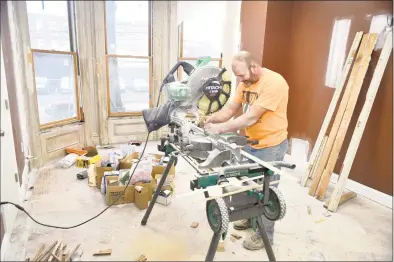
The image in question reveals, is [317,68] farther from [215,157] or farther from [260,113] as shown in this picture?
[215,157]

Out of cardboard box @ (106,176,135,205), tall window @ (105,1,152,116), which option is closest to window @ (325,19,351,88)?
cardboard box @ (106,176,135,205)

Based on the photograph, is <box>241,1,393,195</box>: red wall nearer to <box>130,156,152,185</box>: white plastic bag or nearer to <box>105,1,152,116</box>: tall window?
<box>105,1,152,116</box>: tall window

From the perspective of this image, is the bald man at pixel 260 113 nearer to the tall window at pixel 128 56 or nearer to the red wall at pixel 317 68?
the red wall at pixel 317 68

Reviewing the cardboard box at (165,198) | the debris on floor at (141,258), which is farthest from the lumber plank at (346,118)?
the debris on floor at (141,258)

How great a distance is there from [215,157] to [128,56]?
3418mm

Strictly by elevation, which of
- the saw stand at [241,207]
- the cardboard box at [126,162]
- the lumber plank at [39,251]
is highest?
the saw stand at [241,207]

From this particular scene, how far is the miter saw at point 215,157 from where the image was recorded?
126cm

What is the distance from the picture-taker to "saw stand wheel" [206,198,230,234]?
1.19 m

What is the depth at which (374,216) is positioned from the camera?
8.45 feet

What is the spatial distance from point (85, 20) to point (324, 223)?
12.3ft

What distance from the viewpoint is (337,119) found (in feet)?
9.60

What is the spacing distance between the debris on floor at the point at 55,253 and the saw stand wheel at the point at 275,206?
136cm

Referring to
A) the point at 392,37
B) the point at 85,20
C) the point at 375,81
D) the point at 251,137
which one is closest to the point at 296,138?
the point at 375,81

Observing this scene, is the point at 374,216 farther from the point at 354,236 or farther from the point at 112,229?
the point at 112,229
